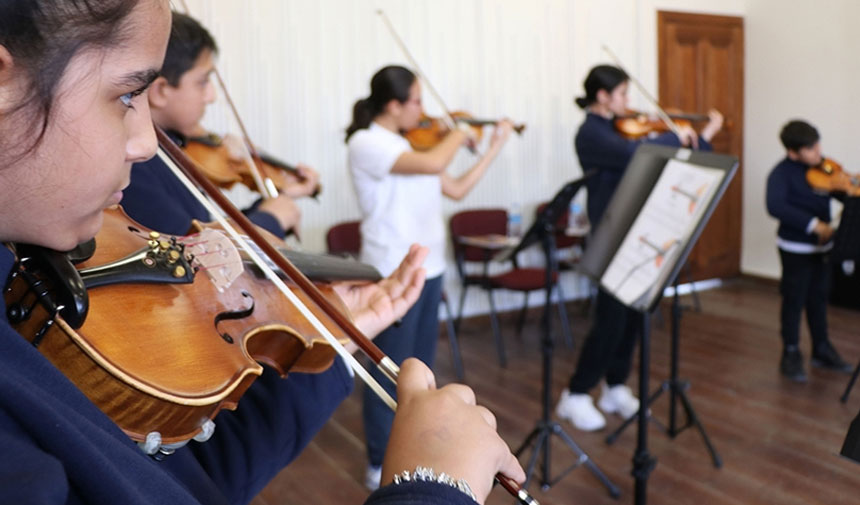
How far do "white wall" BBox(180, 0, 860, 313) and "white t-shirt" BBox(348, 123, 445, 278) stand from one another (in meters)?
1.67

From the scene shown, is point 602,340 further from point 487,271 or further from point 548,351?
point 487,271

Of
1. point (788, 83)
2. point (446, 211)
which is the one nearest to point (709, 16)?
point (788, 83)

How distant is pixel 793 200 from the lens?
12.9ft

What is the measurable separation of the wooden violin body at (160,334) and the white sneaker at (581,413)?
2.38m

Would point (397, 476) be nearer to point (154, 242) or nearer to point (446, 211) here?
point (154, 242)

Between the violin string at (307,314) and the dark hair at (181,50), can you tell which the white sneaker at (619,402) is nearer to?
the dark hair at (181,50)

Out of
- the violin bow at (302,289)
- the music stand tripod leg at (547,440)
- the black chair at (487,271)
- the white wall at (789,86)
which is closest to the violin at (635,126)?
the black chair at (487,271)

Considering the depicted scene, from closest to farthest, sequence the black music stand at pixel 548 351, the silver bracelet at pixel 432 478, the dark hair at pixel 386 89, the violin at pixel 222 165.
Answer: the silver bracelet at pixel 432 478 → the violin at pixel 222 165 → the black music stand at pixel 548 351 → the dark hair at pixel 386 89

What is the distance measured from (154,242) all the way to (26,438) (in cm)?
46

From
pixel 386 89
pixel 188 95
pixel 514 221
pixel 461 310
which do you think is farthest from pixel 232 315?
pixel 514 221

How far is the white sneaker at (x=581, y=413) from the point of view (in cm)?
317

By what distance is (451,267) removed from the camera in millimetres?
5031

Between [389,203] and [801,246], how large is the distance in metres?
2.45

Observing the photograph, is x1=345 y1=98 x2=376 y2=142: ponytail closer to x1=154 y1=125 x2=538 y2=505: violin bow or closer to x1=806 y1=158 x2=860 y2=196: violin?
x1=154 y1=125 x2=538 y2=505: violin bow
